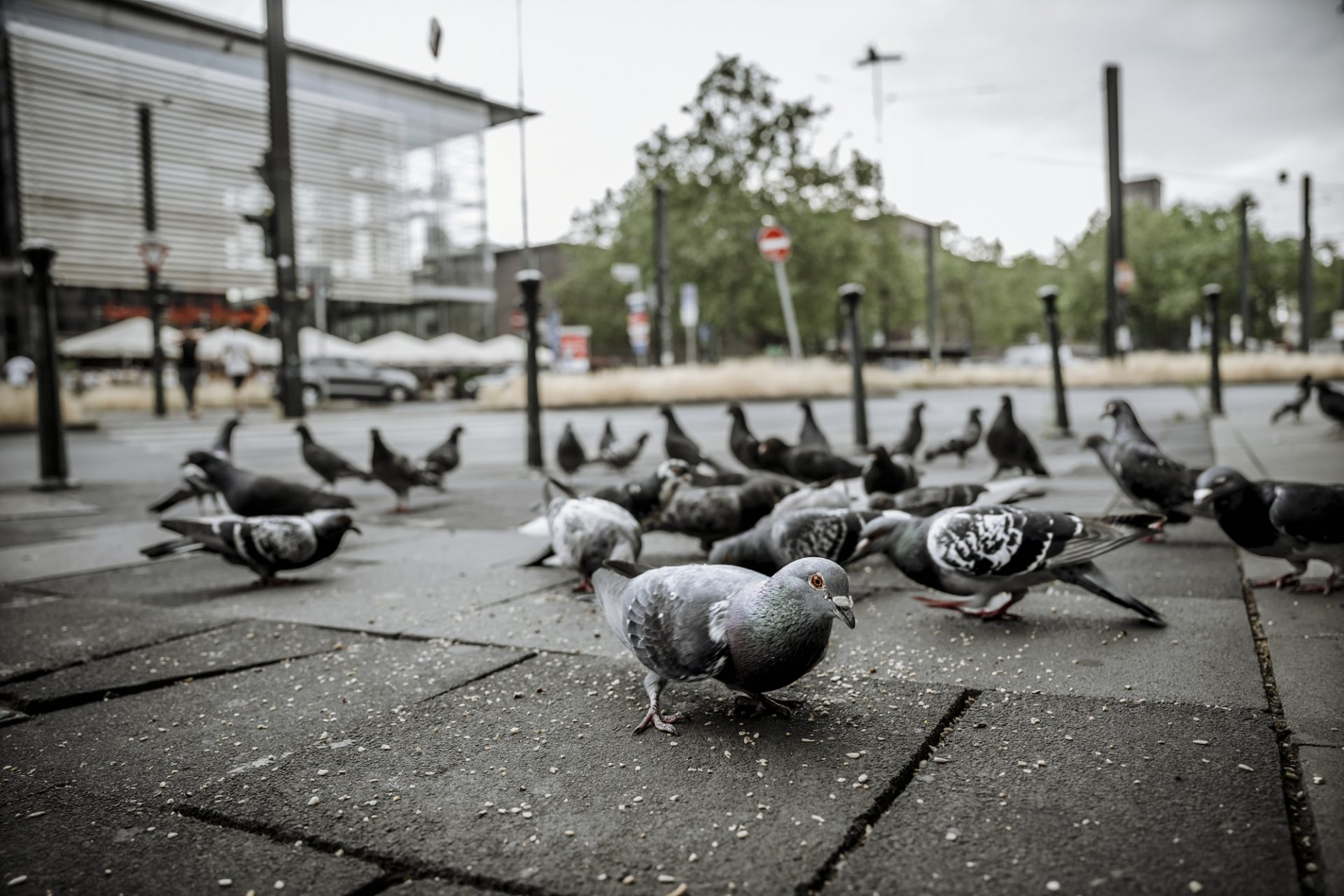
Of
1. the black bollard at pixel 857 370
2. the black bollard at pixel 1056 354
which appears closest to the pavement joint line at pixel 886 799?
the black bollard at pixel 857 370

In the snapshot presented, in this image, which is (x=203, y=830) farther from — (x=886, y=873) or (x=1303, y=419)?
(x=1303, y=419)

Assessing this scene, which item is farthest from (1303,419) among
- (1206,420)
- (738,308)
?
(738,308)

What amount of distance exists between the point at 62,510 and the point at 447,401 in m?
26.7

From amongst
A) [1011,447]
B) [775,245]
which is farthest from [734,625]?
[775,245]

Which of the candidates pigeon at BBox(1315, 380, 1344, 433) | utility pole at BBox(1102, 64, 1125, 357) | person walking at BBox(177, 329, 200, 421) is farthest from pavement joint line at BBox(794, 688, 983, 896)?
utility pole at BBox(1102, 64, 1125, 357)

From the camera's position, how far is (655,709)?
2.50 m

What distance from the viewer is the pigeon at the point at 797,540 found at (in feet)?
12.0

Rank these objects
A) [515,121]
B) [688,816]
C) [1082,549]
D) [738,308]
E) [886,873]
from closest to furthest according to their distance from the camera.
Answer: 1. [886,873]
2. [688,816]
3. [1082,549]
4. [515,121]
5. [738,308]

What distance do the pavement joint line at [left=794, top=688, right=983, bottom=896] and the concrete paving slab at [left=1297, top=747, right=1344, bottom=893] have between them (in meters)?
0.75

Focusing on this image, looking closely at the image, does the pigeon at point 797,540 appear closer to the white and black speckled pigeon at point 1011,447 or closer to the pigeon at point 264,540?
the pigeon at point 264,540

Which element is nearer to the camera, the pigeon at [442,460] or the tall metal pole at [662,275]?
the pigeon at [442,460]

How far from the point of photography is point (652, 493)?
4711 millimetres

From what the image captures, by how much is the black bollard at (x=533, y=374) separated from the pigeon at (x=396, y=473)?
71.7 inches

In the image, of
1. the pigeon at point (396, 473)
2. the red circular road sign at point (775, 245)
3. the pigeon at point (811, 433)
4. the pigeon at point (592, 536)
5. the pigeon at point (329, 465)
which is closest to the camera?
the pigeon at point (592, 536)
